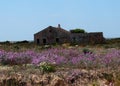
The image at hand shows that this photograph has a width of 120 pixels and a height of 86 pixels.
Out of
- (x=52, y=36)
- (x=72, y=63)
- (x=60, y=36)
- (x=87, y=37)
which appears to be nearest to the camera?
(x=72, y=63)

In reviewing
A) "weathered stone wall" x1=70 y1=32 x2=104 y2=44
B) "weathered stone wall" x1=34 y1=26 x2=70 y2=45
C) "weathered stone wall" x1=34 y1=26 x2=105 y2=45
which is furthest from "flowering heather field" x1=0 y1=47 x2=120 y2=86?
"weathered stone wall" x1=34 y1=26 x2=70 y2=45

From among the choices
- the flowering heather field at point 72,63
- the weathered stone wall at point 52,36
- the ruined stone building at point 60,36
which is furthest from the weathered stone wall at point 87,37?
the flowering heather field at point 72,63

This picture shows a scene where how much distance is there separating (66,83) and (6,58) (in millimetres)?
5967

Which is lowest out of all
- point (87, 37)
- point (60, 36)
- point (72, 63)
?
point (72, 63)

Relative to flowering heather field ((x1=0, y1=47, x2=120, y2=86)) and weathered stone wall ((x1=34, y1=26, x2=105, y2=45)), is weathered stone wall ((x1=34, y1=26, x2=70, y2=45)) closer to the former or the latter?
weathered stone wall ((x1=34, y1=26, x2=105, y2=45))

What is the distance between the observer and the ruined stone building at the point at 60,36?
6925cm

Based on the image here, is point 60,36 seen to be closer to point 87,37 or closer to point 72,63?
point 87,37

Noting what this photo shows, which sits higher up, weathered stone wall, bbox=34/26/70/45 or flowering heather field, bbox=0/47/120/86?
weathered stone wall, bbox=34/26/70/45

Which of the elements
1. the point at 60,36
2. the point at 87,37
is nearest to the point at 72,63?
the point at 87,37

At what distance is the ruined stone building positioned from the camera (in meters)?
69.2

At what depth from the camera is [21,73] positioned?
14.7 meters

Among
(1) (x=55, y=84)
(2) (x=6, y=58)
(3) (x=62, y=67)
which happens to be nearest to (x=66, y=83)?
(1) (x=55, y=84)

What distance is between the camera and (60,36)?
72188mm

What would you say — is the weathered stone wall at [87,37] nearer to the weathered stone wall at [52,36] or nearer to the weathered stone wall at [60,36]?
the weathered stone wall at [60,36]
